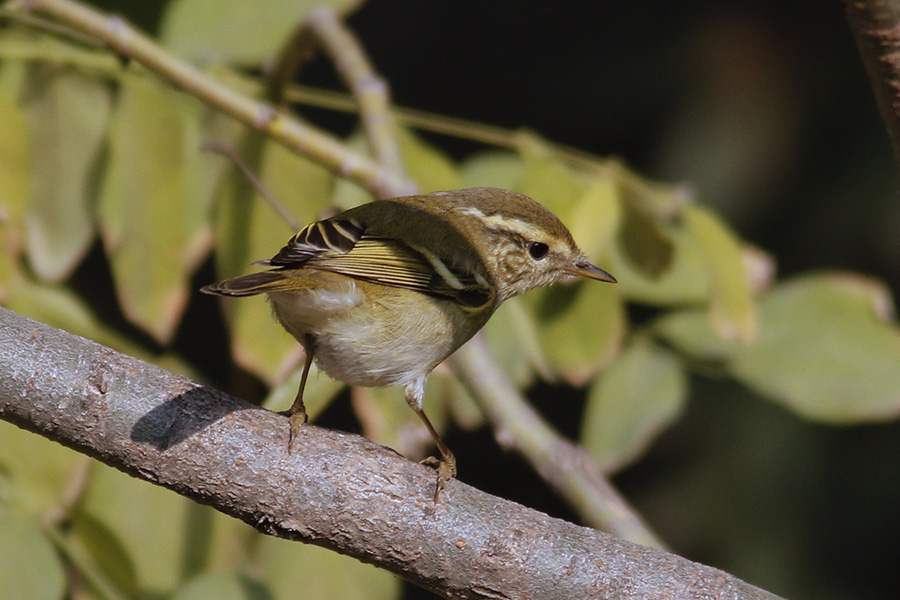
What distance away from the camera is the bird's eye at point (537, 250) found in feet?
8.78

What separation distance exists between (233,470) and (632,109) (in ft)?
15.8

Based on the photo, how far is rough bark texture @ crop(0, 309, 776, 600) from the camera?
164 cm

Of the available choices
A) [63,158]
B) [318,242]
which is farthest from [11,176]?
[318,242]

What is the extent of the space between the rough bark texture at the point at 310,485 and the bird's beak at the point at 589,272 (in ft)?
3.13

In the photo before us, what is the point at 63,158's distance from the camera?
269 centimetres

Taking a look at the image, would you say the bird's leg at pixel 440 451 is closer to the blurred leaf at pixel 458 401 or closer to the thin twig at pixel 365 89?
the blurred leaf at pixel 458 401

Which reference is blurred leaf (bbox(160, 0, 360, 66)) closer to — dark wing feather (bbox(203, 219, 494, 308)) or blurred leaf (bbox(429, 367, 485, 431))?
dark wing feather (bbox(203, 219, 494, 308))

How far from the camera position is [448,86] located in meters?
6.50

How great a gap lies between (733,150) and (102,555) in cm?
438

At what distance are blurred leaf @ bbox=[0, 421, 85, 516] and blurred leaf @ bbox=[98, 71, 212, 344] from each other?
1.33ft

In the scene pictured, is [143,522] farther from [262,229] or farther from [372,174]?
[372,174]

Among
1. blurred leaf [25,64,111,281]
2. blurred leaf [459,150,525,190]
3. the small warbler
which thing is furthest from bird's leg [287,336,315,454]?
blurred leaf [459,150,525,190]

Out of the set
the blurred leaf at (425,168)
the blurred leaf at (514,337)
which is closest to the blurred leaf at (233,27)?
the blurred leaf at (425,168)

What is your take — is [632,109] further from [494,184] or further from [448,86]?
[494,184]
